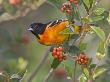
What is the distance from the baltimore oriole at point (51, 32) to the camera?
135 inches

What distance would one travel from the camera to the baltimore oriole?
3438 millimetres

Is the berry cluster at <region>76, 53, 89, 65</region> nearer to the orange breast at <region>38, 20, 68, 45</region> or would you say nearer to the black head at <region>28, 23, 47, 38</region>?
the orange breast at <region>38, 20, 68, 45</region>

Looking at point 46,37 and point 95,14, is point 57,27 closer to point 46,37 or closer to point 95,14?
point 46,37

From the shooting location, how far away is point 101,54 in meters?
2.64

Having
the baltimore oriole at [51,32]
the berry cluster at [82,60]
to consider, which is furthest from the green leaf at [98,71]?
the berry cluster at [82,60]

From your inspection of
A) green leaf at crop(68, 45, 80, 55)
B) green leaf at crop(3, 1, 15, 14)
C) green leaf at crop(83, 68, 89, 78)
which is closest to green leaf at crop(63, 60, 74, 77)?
green leaf at crop(68, 45, 80, 55)

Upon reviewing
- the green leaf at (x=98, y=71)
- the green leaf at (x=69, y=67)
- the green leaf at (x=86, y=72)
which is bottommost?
the green leaf at (x=98, y=71)

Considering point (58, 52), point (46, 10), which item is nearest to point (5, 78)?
point (58, 52)

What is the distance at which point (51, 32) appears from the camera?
3.71 meters

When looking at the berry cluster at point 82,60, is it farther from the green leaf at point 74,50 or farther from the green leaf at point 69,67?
the green leaf at point 69,67

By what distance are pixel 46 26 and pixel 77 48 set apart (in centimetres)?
109

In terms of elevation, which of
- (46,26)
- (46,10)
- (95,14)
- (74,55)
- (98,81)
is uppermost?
(95,14)

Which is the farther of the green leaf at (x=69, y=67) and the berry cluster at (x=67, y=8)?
the green leaf at (x=69, y=67)

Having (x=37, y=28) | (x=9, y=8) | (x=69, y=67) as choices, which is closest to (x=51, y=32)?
(x=37, y=28)
